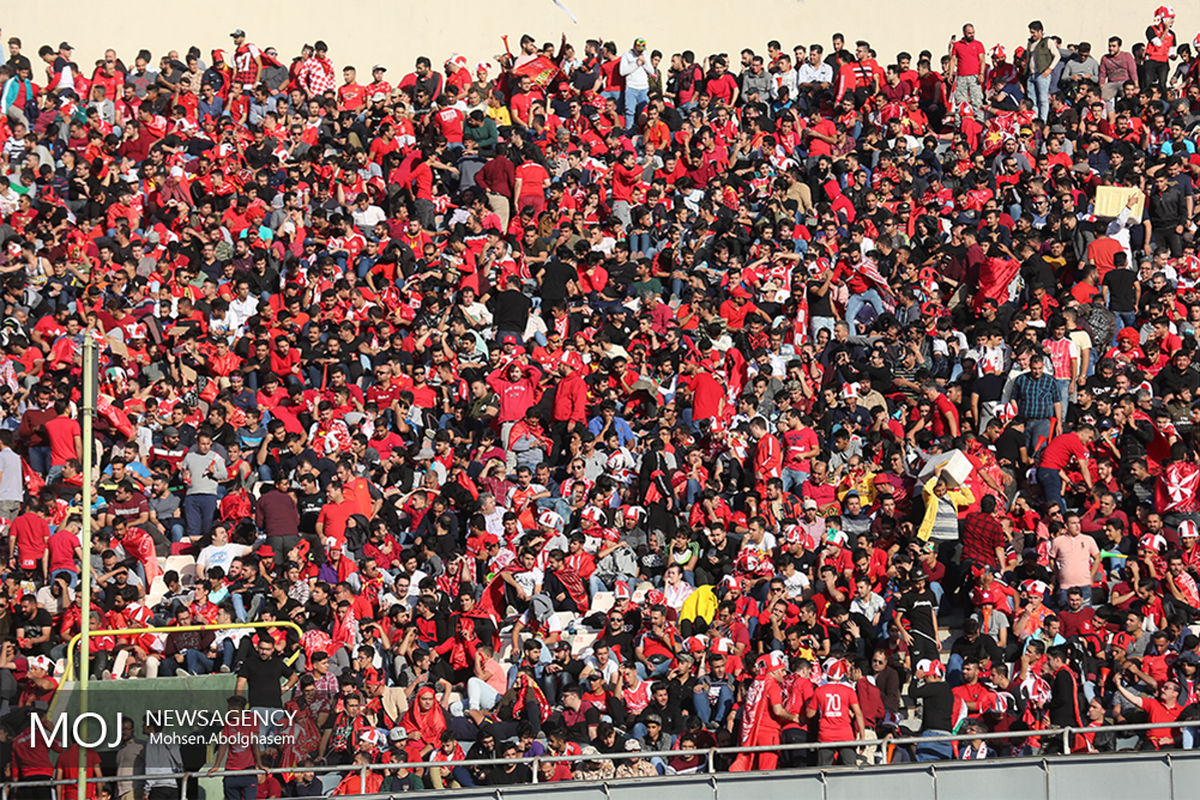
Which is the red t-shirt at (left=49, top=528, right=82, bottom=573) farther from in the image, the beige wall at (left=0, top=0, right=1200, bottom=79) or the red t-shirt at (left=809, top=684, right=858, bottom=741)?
the beige wall at (left=0, top=0, right=1200, bottom=79)

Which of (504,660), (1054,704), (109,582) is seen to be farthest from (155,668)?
(1054,704)

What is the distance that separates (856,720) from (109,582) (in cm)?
573

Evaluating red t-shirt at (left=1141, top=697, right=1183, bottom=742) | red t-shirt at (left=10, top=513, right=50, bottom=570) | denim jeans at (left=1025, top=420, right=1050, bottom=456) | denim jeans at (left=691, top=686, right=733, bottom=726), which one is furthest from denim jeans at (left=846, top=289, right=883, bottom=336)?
red t-shirt at (left=10, top=513, right=50, bottom=570)

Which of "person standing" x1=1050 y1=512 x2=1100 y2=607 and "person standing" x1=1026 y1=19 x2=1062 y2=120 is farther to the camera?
"person standing" x1=1026 y1=19 x2=1062 y2=120

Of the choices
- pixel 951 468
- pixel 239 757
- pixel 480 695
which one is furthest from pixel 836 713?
pixel 239 757

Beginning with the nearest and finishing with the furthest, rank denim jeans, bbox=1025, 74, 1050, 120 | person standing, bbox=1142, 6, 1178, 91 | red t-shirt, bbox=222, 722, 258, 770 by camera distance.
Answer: red t-shirt, bbox=222, 722, 258, 770
denim jeans, bbox=1025, 74, 1050, 120
person standing, bbox=1142, 6, 1178, 91

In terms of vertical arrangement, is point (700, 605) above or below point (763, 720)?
above

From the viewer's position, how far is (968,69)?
23.2 m

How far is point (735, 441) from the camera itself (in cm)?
1658

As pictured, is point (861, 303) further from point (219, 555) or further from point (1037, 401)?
point (219, 555)

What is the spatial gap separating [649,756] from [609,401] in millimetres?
4756

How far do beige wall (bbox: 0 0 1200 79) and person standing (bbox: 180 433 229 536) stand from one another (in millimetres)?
11275

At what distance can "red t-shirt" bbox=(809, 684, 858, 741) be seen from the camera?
13336mm

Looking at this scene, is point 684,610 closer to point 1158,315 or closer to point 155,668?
point 155,668
